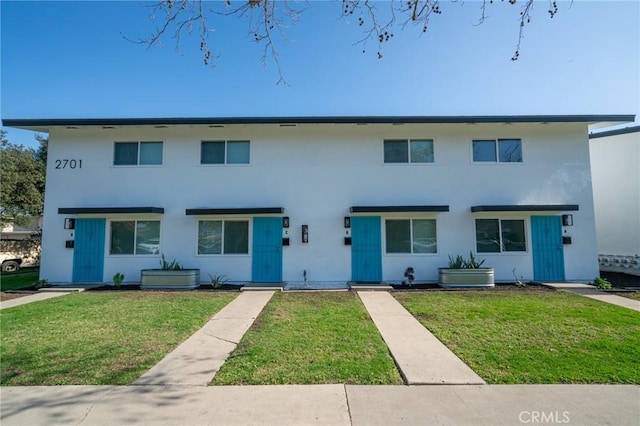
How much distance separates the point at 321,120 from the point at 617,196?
42.4 feet

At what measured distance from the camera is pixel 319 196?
1166 centimetres

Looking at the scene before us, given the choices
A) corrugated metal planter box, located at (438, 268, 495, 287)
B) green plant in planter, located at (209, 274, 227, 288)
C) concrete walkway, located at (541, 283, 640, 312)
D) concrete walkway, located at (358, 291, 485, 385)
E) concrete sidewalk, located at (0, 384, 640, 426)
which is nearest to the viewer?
concrete sidewalk, located at (0, 384, 640, 426)

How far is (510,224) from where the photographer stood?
38.3 feet

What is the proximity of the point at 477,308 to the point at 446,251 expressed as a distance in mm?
4112

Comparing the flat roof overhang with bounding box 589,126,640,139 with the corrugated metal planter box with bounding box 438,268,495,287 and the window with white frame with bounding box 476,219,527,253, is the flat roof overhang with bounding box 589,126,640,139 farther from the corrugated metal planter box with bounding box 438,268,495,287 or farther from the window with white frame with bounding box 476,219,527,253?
the corrugated metal planter box with bounding box 438,268,495,287

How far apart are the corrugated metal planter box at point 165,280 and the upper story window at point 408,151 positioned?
7.97m

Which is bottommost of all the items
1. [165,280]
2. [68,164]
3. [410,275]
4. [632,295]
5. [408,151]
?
[632,295]

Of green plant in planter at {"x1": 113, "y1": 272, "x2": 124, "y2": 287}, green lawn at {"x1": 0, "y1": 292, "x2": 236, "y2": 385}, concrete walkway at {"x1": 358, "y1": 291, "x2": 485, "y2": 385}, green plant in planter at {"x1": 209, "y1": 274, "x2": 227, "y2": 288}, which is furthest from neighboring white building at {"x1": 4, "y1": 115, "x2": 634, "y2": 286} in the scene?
concrete walkway at {"x1": 358, "y1": 291, "x2": 485, "y2": 385}

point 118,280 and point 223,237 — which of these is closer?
point 118,280

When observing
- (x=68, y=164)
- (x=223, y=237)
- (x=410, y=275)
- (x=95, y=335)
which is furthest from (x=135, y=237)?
(x=410, y=275)

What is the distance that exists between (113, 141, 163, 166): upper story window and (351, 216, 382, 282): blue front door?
751 centimetres

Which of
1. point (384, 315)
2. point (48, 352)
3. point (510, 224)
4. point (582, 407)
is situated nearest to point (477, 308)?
point (384, 315)

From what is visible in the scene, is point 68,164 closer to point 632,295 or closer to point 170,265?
point 170,265

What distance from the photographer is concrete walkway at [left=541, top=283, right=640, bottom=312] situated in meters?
8.01
